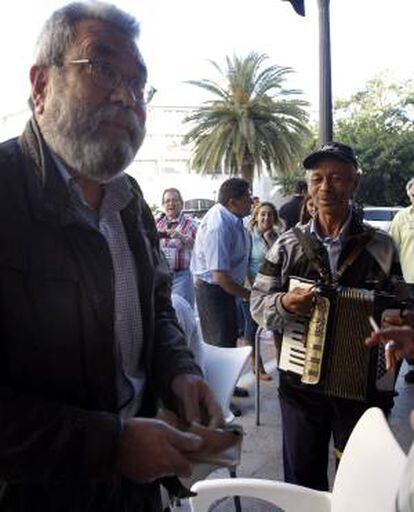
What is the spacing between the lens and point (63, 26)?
1459 mm

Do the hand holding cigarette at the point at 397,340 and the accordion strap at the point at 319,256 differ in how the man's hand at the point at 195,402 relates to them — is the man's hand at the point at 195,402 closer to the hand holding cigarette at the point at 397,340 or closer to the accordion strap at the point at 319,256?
the hand holding cigarette at the point at 397,340

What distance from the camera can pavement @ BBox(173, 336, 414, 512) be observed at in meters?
3.55

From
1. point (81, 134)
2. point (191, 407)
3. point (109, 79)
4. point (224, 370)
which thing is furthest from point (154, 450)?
point (224, 370)

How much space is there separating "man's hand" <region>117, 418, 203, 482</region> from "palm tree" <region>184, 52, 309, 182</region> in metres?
28.1

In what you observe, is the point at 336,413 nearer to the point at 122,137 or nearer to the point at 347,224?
the point at 347,224

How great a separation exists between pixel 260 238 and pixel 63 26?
5192 millimetres

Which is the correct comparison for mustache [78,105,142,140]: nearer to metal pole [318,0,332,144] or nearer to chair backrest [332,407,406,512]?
chair backrest [332,407,406,512]

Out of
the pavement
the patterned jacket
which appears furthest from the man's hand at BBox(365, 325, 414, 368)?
Result: the pavement

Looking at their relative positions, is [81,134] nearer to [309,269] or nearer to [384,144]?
[309,269]

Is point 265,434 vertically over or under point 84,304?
under

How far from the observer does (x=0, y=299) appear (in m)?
1.22

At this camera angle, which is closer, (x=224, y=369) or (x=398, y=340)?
(x=398, y=340)

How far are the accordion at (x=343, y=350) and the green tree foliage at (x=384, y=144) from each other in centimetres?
2387

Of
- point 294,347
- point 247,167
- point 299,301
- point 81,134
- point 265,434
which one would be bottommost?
point 265,434
